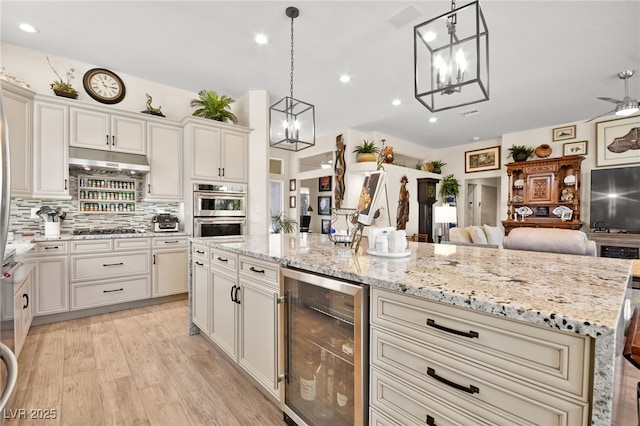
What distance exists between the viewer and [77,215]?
142 inches

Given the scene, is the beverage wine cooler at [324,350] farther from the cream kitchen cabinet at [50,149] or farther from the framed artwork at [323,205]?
the framed artwork at [323,205]

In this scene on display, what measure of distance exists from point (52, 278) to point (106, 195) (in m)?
1.18

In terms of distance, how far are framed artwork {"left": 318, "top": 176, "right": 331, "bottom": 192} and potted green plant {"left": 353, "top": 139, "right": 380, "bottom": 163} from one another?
3.20 meters

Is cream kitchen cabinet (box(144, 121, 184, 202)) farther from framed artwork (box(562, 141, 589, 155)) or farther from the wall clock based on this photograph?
framed artwork (box(562, 141, 589, 155))

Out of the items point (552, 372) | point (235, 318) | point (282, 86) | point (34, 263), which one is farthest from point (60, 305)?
point (552, 372)

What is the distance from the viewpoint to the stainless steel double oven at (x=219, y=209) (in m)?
3.97

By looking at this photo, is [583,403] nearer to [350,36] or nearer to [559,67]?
[350,36]

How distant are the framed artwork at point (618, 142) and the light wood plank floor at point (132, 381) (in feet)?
23.4

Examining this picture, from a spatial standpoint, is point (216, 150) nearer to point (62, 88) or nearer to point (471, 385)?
point (62, 88)

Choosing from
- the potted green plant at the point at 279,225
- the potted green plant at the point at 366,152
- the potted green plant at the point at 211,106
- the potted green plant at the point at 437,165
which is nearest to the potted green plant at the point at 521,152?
the potted green plant at the point at 437,165

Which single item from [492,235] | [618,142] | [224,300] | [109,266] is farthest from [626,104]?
[109,266]

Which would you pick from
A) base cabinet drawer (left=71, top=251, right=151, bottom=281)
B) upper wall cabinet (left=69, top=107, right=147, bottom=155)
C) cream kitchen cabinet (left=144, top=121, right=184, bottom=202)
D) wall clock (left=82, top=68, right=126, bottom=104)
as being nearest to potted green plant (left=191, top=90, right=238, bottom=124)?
cream kitchen cabinet (left=144, top=121, right=184, bottom=202)

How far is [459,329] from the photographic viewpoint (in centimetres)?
89

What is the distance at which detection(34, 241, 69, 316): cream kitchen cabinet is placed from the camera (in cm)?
296
